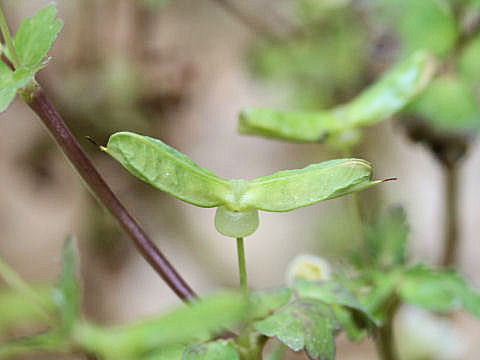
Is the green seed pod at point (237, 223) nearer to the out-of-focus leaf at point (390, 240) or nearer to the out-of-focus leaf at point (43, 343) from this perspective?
the out-of-focus leaf at point (43, 343)

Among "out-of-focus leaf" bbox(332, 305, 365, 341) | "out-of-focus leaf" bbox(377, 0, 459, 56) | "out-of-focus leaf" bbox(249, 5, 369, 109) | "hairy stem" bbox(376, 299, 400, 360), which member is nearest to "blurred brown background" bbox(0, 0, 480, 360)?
"out-of-focus leaf" bbox(249, 5, 369, 109)

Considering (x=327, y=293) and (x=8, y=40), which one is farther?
(x=327, y=293)

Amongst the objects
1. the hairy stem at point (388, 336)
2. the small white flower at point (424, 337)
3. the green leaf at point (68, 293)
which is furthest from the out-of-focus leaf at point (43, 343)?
the small white flower at point (424, 337)

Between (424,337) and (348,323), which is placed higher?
(424,337)

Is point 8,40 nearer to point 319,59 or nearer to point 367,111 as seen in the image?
point 367,111

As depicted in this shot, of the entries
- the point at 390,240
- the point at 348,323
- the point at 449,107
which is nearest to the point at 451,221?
the point at 449,107

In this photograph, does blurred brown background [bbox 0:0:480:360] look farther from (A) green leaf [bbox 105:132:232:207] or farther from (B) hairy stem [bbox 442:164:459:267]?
(A) green leaf [bbox 105:132:232:207]
